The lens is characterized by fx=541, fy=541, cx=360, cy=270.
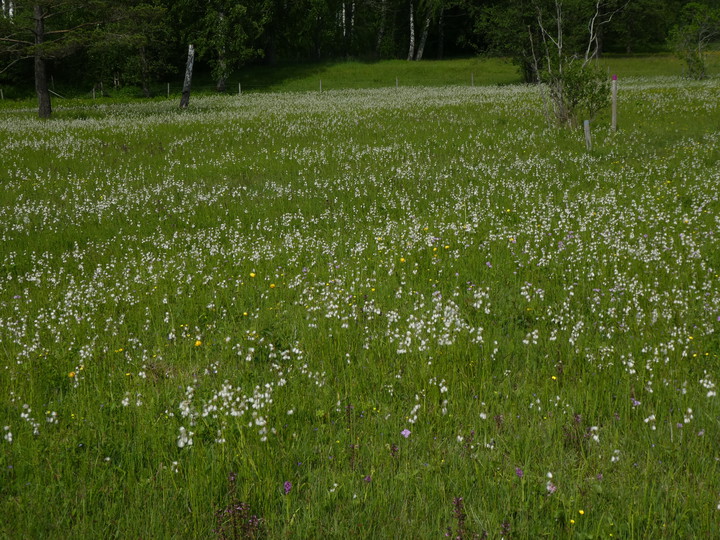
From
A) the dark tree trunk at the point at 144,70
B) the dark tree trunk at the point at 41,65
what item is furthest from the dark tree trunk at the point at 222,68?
the dark tree trunk at the point at 41,65

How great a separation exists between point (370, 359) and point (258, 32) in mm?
54691

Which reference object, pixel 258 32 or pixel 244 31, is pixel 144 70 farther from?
pixel 258 32

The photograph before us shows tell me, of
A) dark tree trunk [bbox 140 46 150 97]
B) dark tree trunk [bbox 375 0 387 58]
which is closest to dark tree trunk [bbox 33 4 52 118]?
dark tree trunk [bbox 140 46 150 97]

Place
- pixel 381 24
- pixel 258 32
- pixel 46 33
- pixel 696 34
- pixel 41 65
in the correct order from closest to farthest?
1. pixel 46 33
2. pixel 41 65
3. pixel 696 34
4. pixel 258 32
5. pixel 381 24

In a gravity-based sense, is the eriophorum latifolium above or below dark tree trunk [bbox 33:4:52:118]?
below

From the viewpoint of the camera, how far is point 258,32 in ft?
174

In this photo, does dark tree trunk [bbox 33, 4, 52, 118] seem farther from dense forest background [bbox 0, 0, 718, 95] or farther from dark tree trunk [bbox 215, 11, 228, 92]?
dark tree trunk [bbox 215, 11, 228, 92]

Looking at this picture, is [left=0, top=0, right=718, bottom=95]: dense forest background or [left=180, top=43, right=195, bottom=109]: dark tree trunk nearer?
[left=0, top=0, right=718, bottom=95]: dense forest background

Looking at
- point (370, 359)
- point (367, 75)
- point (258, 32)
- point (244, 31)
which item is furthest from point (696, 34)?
point (370, 359)

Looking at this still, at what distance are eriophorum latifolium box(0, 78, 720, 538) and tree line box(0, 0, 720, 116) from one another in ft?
44.2

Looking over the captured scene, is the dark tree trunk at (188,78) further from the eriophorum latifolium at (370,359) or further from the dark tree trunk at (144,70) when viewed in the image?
the eriophorum latifolium at (370,359)

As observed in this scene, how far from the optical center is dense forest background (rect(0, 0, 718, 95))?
89.0 feet

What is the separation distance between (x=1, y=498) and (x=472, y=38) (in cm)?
8581

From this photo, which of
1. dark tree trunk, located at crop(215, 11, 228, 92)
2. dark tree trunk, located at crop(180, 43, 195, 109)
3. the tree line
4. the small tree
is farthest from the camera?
dark tree trunk, located at crop(215, 11, 228, 92)
